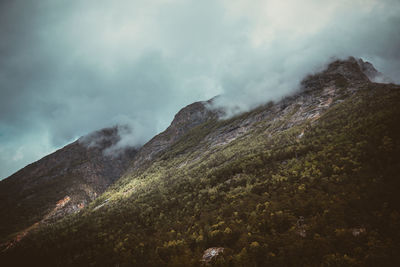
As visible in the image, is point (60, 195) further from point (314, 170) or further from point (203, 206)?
point (314, 170)

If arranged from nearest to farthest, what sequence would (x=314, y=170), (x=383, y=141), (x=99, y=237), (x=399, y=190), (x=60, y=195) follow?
(x=399, y=190)
(x=383, y=141)
(x=314, y=170)
(x=99, y=237)
(x=60, y=195)

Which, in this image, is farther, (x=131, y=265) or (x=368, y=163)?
(x=368, y=163)

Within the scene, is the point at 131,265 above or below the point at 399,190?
above

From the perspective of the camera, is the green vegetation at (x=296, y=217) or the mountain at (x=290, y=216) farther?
the mountain at (x=290, y=216)

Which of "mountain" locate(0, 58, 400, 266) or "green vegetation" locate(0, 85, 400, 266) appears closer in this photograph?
"green vegetation" locate(0, 85, 400, 266)

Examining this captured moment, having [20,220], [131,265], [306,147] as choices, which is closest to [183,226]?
[131,265]

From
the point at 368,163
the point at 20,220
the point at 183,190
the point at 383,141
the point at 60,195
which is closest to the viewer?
the point at 368,163

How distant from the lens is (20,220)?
146 metres

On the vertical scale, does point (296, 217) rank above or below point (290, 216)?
below

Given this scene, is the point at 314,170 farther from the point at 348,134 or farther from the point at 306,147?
the point at 348,134

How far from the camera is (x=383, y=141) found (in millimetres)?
33938

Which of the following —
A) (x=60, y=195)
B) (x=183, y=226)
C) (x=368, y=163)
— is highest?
(x=60, y=195)

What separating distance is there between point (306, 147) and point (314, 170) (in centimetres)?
1645

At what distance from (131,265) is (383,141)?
50.5 meters
